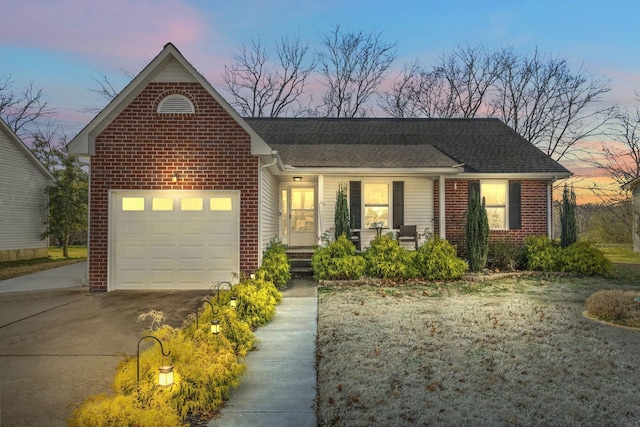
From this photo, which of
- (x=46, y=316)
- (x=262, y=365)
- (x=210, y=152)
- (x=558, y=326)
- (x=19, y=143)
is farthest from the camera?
(x=19, y=143)

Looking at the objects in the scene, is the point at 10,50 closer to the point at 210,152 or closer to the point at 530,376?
the point at 210,152

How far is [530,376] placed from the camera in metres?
4.60

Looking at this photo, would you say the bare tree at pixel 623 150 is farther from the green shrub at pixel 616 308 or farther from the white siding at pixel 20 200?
the white siding at pixel 20 200

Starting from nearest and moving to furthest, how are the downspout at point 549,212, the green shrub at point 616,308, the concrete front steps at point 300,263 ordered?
the green shrub at point 616,308
the concrete front steps at point 300,263
the downspout at point 549,212

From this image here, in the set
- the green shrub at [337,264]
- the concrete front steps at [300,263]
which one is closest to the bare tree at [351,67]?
the concrete front steps at [300,263]

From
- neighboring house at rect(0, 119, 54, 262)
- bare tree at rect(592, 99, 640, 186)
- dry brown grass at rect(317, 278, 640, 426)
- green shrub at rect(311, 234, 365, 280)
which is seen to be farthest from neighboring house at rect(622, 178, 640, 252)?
neighboring house at rect(0, 119, 54, 262)

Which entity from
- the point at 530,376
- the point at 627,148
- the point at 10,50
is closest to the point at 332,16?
the point at 10,50

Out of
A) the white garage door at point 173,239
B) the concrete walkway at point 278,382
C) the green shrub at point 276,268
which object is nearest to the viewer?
the concrete walkway at point 278,382

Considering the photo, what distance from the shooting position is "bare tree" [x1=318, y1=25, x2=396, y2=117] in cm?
2978

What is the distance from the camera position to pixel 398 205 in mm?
14398

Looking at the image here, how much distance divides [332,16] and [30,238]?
22.7 meters

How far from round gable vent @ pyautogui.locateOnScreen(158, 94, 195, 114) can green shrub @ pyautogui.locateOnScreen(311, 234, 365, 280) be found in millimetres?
4844

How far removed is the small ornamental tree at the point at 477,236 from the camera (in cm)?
1198

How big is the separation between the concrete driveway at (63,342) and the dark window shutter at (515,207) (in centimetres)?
1085
